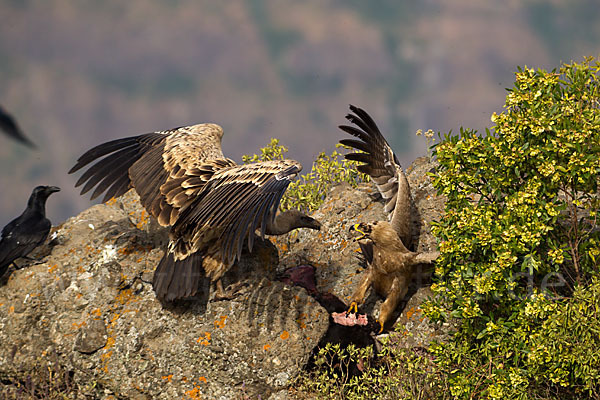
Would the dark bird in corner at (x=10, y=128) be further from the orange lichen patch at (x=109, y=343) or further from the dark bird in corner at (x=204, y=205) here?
the orange lichen patch at (x=109, y=343)

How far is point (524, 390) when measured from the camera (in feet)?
17.1

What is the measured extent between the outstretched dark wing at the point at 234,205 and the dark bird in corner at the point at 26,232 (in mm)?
1934

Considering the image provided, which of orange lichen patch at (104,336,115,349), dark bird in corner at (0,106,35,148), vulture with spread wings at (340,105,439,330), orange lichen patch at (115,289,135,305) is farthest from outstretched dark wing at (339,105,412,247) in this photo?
dark bird in corner at (0,106,35,148)

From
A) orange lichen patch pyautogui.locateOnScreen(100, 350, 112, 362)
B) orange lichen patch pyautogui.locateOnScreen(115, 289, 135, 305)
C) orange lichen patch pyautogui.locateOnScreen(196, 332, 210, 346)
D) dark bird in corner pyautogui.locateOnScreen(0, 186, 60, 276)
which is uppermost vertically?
dark bird in corner pyautogui.locateOnScreen(0, 186, 60, 276)

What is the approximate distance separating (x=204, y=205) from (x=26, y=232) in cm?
249

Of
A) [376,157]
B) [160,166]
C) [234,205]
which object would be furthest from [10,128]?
[376,157]

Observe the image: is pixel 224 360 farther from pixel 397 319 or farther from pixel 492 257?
pixel 492 257

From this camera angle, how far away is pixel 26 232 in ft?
23.2

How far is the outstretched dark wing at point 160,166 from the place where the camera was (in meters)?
6.76

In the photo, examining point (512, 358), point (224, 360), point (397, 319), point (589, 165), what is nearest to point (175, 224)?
point (224, 360)

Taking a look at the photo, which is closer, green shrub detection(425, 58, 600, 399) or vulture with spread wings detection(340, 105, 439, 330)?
green shrub detection(425, 58, 600, 399)

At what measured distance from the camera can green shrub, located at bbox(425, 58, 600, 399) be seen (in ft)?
16.6

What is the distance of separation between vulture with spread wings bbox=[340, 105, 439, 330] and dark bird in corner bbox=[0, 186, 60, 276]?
400 cm

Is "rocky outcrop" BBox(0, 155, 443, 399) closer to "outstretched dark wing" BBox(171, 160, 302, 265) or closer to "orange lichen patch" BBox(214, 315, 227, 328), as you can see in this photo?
"orange lichen patch" BBox(214, 315, 227, 328)
